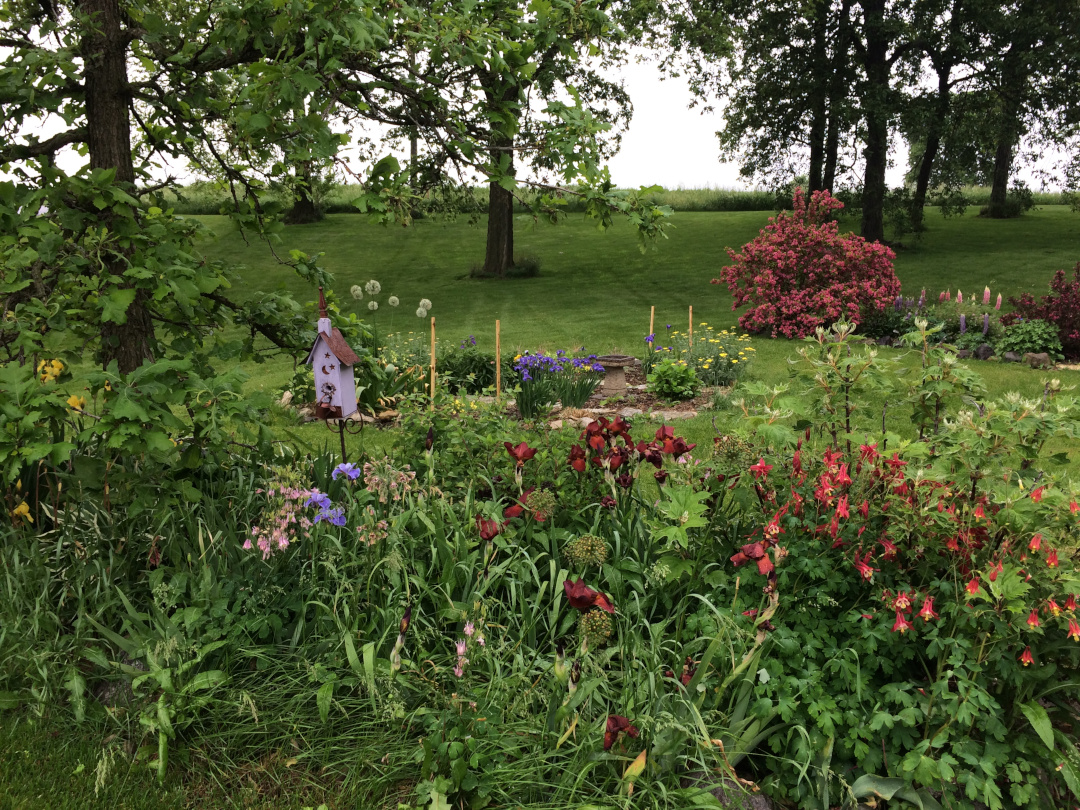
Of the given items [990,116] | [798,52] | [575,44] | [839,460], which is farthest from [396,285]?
[839,460]

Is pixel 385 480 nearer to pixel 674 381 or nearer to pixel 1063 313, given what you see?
pixel 674 381

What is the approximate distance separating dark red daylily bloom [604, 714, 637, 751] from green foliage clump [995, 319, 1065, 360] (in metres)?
9.96

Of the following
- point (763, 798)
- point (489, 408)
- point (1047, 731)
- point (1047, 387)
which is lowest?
point (763, 798)

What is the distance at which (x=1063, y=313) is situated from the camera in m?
10.4

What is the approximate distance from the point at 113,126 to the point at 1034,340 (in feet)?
34.7

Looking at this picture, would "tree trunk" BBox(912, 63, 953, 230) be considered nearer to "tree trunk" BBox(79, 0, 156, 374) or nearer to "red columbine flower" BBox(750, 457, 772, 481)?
"red columbine flower" BBox(750, 457, 772, 481)

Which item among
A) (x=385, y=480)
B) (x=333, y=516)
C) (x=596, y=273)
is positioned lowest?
(x=333, y=516)

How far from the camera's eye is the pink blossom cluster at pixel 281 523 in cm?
298

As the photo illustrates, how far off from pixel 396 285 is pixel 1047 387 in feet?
54.8

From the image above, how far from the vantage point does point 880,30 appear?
17109 mm

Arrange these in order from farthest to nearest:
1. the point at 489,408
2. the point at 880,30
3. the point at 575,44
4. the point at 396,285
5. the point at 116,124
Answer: the point at 396,285 → the point at 880,30 → the point at 489,408 → the point at 116,124 → the point at 575,44

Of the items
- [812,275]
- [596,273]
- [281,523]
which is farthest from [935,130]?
[281,523]

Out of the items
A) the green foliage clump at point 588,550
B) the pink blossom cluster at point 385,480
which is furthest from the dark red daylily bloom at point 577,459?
the pink blossom cluster at point 385,480

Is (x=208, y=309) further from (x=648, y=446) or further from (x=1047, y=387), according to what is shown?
(x=1047, y=387)
